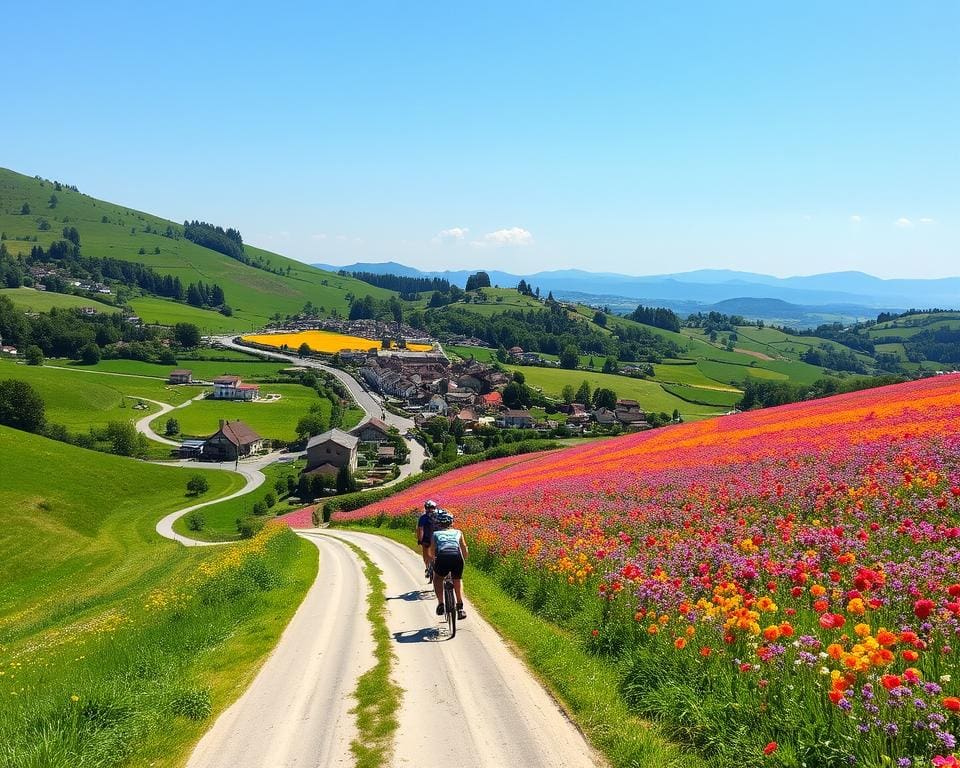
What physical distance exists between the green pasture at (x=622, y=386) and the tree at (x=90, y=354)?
119 meters

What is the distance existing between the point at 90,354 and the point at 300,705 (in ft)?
595

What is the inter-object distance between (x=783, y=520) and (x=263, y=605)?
41.6ft

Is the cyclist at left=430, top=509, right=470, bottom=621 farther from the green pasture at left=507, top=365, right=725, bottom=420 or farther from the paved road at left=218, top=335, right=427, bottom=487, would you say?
the green pasture at left=507, top=365, right=725, bottom=420

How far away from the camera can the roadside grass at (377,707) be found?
23.4 ft

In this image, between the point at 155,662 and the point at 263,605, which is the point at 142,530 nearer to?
the point at 263,605

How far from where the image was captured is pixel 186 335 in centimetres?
18675

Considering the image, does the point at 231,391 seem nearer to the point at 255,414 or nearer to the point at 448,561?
the point at 255,414

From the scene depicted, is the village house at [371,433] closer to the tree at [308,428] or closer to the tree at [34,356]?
the tree at [308,428]

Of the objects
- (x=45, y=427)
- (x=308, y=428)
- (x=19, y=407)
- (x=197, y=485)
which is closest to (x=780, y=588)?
(x=197, y=485)

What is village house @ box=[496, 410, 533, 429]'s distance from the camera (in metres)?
128

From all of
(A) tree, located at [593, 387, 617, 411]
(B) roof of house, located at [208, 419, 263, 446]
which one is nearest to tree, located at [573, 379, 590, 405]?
(A) tree, located at [593, 387, 617, 411]

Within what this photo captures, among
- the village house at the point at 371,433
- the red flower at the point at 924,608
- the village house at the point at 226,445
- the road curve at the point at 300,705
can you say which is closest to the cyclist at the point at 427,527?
the road curve at the point at 300,705

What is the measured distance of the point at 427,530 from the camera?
1551cm

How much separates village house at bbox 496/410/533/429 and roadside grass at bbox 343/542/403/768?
116 m
